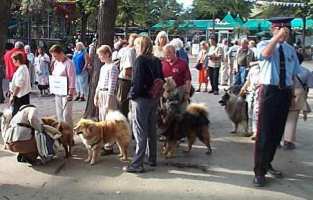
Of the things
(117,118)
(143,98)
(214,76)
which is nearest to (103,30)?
(117,118)

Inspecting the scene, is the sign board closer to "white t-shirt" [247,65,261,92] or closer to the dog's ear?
the dog's ear

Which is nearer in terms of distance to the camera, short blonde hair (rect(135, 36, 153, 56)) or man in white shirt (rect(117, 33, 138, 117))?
short blonde hair (rect(135, 36, 153, 56))

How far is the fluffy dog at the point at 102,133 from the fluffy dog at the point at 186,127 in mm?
749

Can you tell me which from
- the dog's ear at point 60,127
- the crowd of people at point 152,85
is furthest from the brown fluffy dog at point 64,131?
the crowd of people at point 152,85

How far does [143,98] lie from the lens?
23.1 feet

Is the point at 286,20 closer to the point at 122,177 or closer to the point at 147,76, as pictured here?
the point at 147,76

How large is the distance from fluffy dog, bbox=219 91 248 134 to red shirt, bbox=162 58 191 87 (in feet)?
5.27

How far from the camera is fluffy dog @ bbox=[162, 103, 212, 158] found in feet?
26.6

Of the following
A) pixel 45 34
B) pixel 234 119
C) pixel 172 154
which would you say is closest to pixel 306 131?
pixel 234 119

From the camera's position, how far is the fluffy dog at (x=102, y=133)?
7.41 metres

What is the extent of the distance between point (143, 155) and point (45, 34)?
24.0 meters

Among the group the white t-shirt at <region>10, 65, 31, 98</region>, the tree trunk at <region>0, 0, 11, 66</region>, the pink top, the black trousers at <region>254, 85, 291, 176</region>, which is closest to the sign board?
the pink top

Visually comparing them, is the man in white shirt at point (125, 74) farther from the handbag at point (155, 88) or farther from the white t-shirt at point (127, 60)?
the handbag at point (155, 88)

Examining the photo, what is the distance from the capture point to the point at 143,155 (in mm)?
7191
